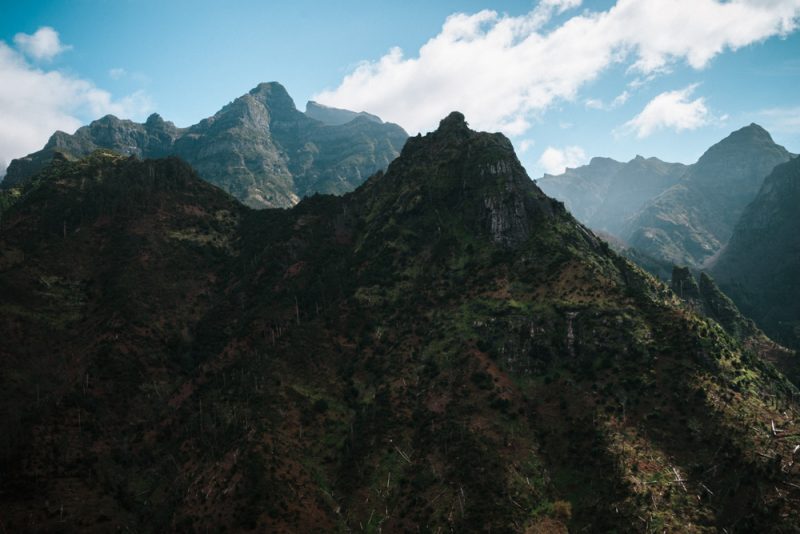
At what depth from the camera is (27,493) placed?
117 m

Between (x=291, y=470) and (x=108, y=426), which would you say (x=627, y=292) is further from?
(x=108, y=426)

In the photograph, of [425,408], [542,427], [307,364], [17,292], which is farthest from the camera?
[17,292]

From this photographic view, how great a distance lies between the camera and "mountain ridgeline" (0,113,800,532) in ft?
357

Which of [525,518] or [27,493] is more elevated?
[27,493]

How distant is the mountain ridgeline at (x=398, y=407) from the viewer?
109m

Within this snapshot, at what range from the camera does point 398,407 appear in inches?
5635

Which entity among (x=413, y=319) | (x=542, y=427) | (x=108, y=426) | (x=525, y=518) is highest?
(x=413, y=319)

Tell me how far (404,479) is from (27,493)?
85.1 m

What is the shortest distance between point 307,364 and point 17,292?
101 m

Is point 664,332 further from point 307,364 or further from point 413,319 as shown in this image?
point 307,364

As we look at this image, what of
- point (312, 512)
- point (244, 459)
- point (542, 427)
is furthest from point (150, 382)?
point (542, 427)

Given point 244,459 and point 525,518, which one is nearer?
point 525,518

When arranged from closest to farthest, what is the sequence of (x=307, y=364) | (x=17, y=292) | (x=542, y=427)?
1. (x=542, y=427)
2. (x=307, y=364)
3. (x=17, y=292)

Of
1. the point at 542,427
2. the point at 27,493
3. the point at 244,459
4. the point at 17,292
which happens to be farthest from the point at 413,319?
the point at 17,292
